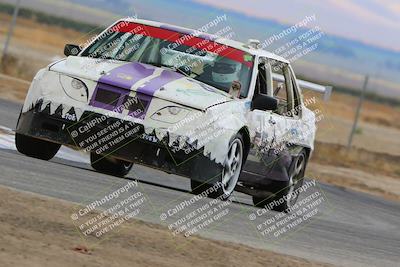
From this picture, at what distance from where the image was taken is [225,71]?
12.6 meters

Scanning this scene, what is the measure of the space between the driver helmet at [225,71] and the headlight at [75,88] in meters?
1.59

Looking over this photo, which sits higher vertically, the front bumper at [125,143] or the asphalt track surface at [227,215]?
the front bumper at [125,143]

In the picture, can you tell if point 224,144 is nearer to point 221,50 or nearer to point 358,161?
point 221,50

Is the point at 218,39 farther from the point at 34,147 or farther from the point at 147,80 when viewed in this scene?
the point at 34,147

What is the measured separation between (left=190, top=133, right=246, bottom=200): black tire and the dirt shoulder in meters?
2.26

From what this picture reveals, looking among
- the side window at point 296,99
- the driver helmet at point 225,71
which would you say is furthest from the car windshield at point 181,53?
the side window at point 296,99

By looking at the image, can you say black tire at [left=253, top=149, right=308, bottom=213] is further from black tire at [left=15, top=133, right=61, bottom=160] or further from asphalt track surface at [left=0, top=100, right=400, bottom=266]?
black tire at [left=15, top=133, right=61, bottom=160]

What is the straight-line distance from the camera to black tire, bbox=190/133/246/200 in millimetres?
11750

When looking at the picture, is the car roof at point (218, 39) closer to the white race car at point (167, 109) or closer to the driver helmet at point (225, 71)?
the white race car at point (167, 109)

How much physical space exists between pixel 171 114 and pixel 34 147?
6.24ft

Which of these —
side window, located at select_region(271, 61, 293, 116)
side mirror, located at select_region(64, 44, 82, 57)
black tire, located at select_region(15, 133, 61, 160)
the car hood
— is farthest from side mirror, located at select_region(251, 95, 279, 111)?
black tire, located at select_region(15, 133, 61, 160)

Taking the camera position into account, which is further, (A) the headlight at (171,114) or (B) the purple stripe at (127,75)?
(B) the purple stripe at (127,75)

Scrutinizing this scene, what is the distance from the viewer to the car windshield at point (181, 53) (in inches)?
490

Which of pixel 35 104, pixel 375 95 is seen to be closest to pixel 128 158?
pixel 35 104
